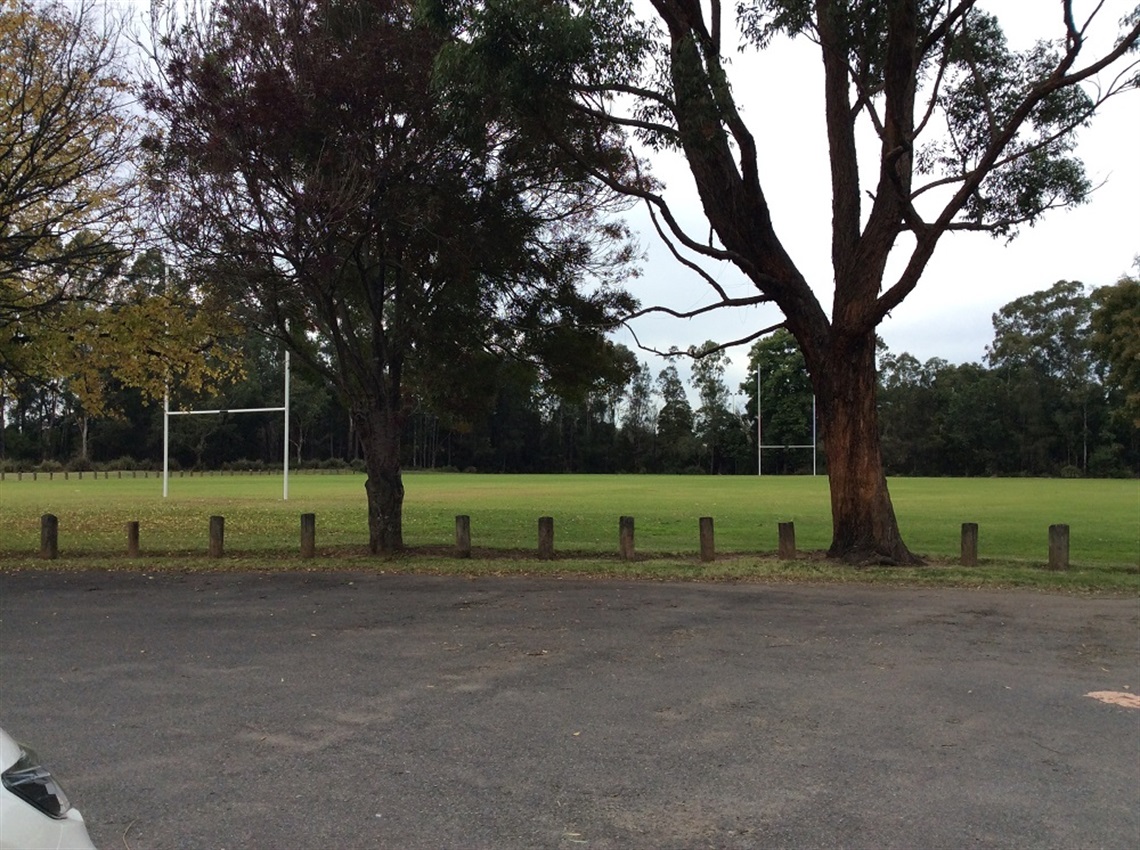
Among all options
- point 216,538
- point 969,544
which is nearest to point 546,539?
point 216,538

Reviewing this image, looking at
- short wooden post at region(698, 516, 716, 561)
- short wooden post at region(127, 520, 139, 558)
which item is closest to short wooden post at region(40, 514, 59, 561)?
short wooden post at region(127, 520, 139, 558)

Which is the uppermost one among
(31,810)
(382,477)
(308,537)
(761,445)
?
(761,445)

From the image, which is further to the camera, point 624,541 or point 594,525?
point 594,525

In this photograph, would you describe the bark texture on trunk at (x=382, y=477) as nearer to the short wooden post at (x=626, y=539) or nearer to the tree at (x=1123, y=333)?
the short wooden post at (x=626, y=539)

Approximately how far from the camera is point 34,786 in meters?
2.45

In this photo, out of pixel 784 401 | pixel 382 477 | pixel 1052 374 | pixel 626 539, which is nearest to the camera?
pixel 626 539

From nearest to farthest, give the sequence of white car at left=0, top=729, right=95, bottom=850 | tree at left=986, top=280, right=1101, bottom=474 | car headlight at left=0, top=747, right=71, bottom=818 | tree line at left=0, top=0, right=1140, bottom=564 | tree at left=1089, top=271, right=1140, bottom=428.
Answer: white car at left=0, top=729, right=95, bottom=850
car headlight at left=0, top=747, right=71, bottom=818
tree line at left=0, top=0, right=1140, bottom=564
tree at left=1089, top=271, right=1140, bottom=428
tree at left=986, top=280, right=1101, bottom=474

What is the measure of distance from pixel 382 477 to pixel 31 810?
46.2 ft

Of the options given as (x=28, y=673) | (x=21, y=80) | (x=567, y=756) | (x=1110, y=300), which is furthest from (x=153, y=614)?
(x=1110, y=300)

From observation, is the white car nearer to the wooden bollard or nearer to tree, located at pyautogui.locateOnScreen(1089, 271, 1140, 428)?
the wooden bollard

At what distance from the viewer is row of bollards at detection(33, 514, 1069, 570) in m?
14.6

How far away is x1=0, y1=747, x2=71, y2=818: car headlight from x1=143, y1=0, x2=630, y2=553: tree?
35.4 feet

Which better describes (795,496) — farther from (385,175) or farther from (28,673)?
(28,673)

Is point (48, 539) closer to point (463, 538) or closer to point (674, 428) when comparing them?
point (463, 538)
